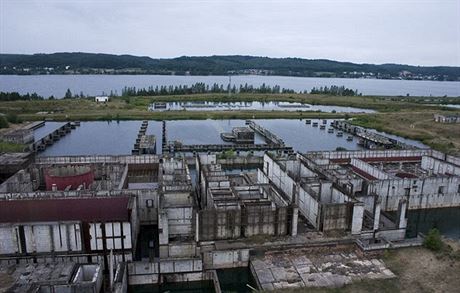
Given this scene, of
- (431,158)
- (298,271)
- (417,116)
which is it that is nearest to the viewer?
(298,271)

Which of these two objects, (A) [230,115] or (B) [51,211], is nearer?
(B) [51,211]

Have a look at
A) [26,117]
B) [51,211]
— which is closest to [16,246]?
[51,211]

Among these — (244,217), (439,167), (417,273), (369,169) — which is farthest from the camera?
(439,167)

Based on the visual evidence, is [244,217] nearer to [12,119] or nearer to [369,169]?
[369,169]

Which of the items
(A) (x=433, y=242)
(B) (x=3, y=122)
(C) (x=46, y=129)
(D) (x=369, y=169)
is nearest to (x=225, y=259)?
(A) (x=433, y=242)

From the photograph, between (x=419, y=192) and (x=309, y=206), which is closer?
(x=309, y=206)

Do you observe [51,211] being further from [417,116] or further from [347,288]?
[417,116]
